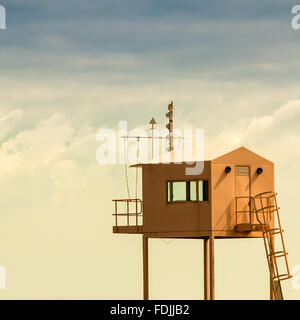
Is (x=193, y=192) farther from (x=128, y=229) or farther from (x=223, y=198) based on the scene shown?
(x=128, y=229)

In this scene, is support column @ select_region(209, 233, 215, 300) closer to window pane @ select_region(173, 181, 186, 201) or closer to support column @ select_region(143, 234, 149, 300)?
window pane @ select_region(173, 181, 186, 201)

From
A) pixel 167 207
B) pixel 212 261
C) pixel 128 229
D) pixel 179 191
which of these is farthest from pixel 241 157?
pixel 128 229

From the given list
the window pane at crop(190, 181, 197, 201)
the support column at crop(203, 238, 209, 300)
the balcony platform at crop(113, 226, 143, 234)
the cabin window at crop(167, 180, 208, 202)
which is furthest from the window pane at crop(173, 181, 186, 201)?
the support column at crop(203, 238, 209, 300)

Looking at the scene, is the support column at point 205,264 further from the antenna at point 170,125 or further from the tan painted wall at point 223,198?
the tan painted wall at point 223,198

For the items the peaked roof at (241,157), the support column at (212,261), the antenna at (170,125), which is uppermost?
the antenna at (170,125)

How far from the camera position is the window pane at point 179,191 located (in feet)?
332

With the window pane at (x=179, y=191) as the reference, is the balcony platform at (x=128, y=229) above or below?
below

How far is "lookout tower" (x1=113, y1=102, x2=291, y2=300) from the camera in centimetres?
10038

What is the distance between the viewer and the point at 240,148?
101188 millimetres

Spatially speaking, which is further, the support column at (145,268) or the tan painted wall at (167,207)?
the support column at (145,268)

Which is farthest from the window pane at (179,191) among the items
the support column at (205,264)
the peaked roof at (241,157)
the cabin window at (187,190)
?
the support column at (205,264)
